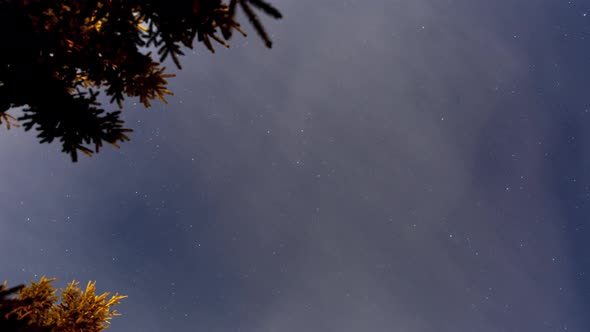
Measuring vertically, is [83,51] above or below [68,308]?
above

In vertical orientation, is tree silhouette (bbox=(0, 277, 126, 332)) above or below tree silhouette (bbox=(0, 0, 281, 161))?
below

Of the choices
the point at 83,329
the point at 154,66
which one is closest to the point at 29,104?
the point at 154,66

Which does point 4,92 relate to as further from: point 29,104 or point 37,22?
point 37,22

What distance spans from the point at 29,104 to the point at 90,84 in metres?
1.19

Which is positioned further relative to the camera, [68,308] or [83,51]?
[68,308]

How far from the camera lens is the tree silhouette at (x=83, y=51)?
432cm

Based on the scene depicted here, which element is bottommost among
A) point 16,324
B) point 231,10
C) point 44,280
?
point 16,324

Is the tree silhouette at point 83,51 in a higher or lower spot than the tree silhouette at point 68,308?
higher

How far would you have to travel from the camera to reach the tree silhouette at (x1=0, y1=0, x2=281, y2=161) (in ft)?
14.2

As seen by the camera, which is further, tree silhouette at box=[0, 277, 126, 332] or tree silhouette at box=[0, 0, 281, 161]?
tree silhouette at box=[0, 277, 126, 332]

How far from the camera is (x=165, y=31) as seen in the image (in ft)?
15.1

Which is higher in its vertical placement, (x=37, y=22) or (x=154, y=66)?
(x=154, y=66)

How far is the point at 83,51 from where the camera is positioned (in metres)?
5.02

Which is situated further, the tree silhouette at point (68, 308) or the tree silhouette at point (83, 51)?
the tree silhouette at point (68, 308)
